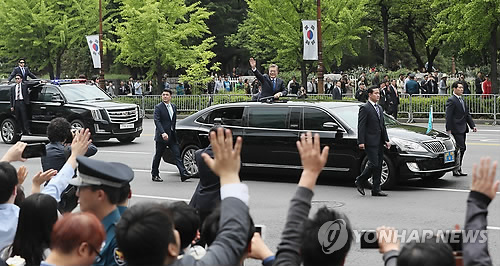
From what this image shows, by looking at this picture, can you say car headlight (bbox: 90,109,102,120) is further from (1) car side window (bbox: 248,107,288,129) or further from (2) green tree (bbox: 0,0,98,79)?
(2) green tree (bbox: 0,0,98,79)

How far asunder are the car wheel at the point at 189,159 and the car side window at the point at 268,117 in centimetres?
141

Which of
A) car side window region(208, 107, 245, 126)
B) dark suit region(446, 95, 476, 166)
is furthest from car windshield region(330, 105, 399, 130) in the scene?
car side window region(208, 107, 245, 126)

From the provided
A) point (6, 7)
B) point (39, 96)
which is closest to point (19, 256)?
point (39, 96)

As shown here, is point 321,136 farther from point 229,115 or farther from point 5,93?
point 5,93

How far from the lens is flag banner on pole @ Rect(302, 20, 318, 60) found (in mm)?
29141

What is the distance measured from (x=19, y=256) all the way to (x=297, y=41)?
3549 cm

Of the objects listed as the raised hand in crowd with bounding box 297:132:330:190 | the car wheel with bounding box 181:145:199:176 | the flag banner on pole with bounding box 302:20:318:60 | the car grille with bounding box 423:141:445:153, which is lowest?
the car wheel with bounding box 181:145:199:176

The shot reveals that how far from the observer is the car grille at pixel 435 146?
482 inches

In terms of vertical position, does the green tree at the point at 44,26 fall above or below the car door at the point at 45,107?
above

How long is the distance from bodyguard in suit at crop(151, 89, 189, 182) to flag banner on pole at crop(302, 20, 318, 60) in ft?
51.7

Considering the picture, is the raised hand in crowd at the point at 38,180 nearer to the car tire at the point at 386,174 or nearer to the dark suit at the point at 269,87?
the car tire at the point at 386,174

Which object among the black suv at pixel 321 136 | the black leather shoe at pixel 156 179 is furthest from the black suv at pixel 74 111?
the black leather shoe at pixel 156 179

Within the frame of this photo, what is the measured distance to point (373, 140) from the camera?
1169cm

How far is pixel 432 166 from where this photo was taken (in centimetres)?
1213
